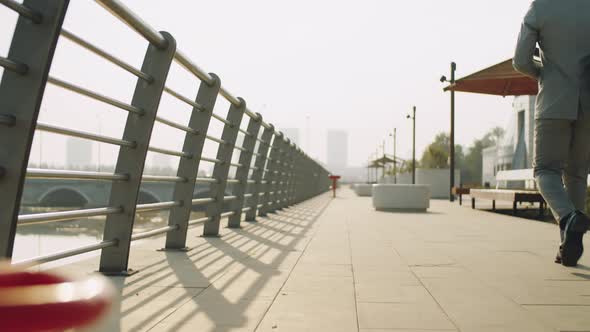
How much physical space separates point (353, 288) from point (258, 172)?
6733 millimetres

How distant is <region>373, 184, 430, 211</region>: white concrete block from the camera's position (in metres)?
13.4

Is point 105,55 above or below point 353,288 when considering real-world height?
above

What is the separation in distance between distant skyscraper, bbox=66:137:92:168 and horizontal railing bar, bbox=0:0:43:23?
98cm

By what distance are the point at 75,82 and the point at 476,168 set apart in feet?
413

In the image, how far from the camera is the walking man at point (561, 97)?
422cm

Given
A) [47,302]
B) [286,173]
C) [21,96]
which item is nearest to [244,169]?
[286,173]

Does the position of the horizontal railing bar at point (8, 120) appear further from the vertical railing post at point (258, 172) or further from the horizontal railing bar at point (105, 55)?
the vertical railing post at point (258, 172)

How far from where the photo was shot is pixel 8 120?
7.91 ft

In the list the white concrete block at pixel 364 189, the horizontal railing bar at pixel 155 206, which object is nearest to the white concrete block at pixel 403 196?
the horizontal railing bar at pixel 155 206

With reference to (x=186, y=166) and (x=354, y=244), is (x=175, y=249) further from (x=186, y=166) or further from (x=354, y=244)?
(x=354, y=244)

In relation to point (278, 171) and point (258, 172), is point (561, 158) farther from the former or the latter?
point (278, 171)

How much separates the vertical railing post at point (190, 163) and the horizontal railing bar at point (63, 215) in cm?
137

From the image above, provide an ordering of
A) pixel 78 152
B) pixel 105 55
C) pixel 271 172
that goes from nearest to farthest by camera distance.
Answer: pixel 105 55 < pixel 78 152 < pixel 271 172

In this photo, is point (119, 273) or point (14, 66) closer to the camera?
point (14, 66)
